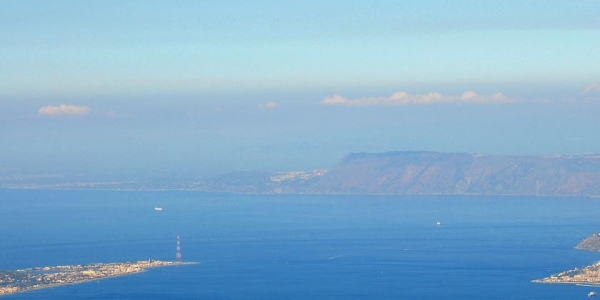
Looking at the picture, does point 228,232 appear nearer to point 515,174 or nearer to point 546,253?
point 546,253

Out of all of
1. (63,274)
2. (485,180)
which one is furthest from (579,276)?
(485,180)

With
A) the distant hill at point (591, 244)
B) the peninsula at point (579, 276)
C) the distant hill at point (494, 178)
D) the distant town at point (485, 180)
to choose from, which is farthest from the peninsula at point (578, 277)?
the distant hill at point (494, 178)

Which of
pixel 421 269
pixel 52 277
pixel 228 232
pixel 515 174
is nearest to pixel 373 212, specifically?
pixel 228 232

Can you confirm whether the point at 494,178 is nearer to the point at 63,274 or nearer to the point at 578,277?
the point at 578,277

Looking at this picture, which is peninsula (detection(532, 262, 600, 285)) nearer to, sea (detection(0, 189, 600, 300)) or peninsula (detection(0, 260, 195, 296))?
sea (detection(0, 189, 600, 300))

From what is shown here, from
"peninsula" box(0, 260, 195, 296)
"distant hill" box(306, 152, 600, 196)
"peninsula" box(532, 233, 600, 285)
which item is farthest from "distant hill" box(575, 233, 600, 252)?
"distant hill" box(306, 152, 600, 196)

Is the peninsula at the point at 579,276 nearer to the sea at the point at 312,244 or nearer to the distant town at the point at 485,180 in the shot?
the sea at the point at 312,244
